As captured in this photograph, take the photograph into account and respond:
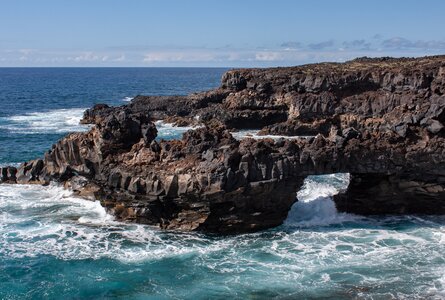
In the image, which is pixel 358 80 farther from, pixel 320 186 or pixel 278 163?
pixel 278 163

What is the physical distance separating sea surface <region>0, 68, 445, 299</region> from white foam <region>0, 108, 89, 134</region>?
42.9 meters

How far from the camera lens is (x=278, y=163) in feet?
108

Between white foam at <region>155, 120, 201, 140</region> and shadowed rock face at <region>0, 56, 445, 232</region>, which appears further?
white foam at <region>155, 120, 201, 140</region>

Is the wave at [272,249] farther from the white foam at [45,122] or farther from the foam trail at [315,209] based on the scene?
the white foam at [45,122]

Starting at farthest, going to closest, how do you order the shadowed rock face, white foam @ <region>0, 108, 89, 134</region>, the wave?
white foam @ <region>0, 108, 89, 134</region> → the shadowed rock face → the wave

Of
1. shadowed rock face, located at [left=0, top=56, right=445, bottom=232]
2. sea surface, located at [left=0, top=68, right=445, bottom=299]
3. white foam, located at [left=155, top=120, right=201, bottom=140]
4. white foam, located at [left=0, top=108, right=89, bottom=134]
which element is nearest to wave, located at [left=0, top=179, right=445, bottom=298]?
sea surface, located at [left=0, top=68, right=445, bottom=299]

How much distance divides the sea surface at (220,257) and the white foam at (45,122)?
1690 inches

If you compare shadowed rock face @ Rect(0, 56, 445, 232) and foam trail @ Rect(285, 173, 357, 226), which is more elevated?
shadowed rock face @ Rect(0, 56, 445, 232)

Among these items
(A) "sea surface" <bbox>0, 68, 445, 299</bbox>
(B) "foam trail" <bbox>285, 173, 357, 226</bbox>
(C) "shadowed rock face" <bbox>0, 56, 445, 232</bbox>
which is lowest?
(A) "sea surface" <bbox>0, 68, 445, 299</bbox>

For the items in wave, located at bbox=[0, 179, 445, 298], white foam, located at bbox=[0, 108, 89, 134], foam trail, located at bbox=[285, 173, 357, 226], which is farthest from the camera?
white foam, located at bbox=[0, 108, 89, 134]

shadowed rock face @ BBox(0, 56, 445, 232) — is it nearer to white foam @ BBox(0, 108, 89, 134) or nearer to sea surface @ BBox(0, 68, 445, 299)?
sea surface @ BBox(0, 68, 445, 299)

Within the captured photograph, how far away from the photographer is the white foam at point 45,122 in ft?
270

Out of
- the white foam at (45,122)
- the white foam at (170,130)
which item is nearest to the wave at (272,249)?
the white foam at (170,130)

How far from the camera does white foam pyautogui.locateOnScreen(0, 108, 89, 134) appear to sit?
82.2 m
